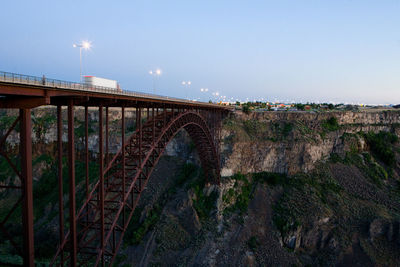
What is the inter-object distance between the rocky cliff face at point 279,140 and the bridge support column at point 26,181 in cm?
3614

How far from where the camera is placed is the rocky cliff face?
152ft

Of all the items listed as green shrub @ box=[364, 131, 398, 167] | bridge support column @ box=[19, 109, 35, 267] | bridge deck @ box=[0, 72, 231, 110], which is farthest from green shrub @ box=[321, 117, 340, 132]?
bridge support column @ box=[19, 109, 35, 267]

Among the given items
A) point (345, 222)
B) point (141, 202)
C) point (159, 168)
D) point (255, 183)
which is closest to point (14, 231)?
point (141, 202)

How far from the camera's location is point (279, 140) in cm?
4875

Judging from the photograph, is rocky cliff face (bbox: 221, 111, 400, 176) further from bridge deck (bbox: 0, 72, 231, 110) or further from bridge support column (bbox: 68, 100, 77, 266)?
bridge deck (bbox: 0, 72, 231, 110)

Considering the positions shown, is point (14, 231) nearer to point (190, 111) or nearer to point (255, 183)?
point (190, 111)

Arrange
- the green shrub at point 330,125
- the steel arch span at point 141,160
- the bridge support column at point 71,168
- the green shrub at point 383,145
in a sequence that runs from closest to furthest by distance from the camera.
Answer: the bridge support column at point 71,168 → the steel arch span at point 141,160 → the green shrub at point 383,145 → the green shrub at point 330,125

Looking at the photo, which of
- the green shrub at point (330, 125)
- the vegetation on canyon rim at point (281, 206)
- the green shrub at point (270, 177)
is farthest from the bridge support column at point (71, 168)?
the green shrub at point (330, 125)

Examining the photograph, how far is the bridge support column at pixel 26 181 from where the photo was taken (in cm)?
909

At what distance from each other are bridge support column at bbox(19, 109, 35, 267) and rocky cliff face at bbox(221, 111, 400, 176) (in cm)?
3614

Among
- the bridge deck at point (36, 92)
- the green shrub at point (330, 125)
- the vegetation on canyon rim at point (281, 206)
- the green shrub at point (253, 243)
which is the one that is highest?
the bridge deck at point (36, 92)

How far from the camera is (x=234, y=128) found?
48250 mm

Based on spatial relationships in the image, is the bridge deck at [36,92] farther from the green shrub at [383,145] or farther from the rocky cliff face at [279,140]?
the green shrub at [383,145]

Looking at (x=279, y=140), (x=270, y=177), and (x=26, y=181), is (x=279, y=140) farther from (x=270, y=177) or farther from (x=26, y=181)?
(x=26, y=181)
